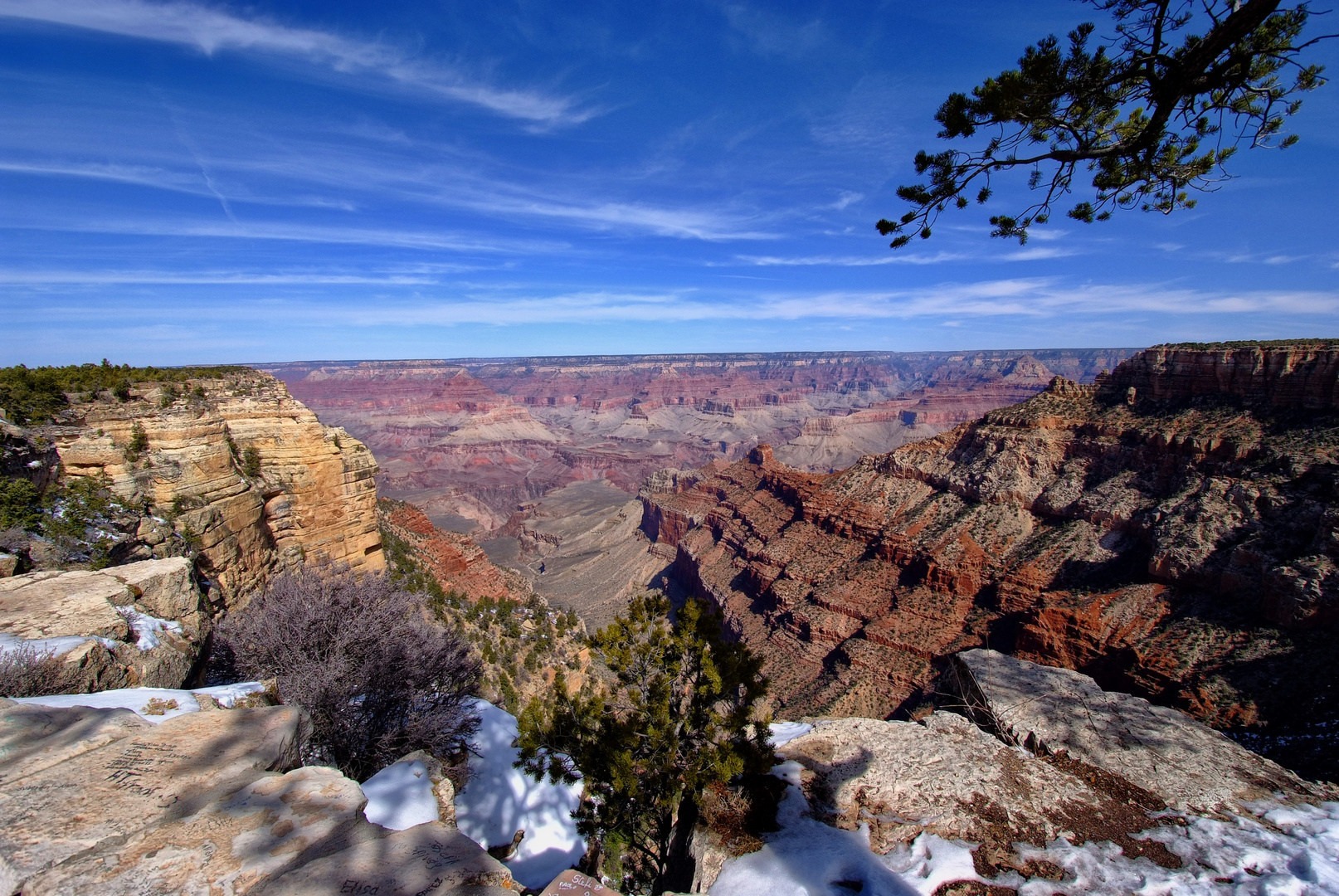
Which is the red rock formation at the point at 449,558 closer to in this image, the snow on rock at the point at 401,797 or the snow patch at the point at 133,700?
the snow patch at the point at 133,700

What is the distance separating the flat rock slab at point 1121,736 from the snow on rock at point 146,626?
51.5 ft

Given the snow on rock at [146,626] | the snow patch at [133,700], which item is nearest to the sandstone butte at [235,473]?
the snow on rock at [146,626]

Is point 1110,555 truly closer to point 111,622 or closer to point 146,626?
point 146,626

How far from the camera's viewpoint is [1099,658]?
28.8 m


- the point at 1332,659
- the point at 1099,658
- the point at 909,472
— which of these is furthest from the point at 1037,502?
the point at 1332,659

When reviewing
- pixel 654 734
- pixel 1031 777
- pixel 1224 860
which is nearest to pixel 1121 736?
pixel 1031 777

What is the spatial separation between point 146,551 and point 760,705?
93.1 feet

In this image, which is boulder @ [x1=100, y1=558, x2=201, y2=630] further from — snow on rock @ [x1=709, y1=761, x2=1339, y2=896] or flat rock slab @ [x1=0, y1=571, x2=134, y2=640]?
snow on rock @ [x1=709, y1=761, x2=1339, y2=896]

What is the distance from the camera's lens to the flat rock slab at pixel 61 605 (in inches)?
302

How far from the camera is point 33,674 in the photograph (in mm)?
6438

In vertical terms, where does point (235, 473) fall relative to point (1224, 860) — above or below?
above

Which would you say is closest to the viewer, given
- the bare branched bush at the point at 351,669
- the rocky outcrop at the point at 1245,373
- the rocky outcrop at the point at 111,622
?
the rocky outcrop at the point at 111,622

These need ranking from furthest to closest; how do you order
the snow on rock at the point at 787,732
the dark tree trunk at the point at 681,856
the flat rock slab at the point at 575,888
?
the snow on rock at the point at 787,732, the dark tree trunk at the point at 681,856, the flat rock slab at the point at 575,888

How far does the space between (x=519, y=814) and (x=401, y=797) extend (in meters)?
3.20
